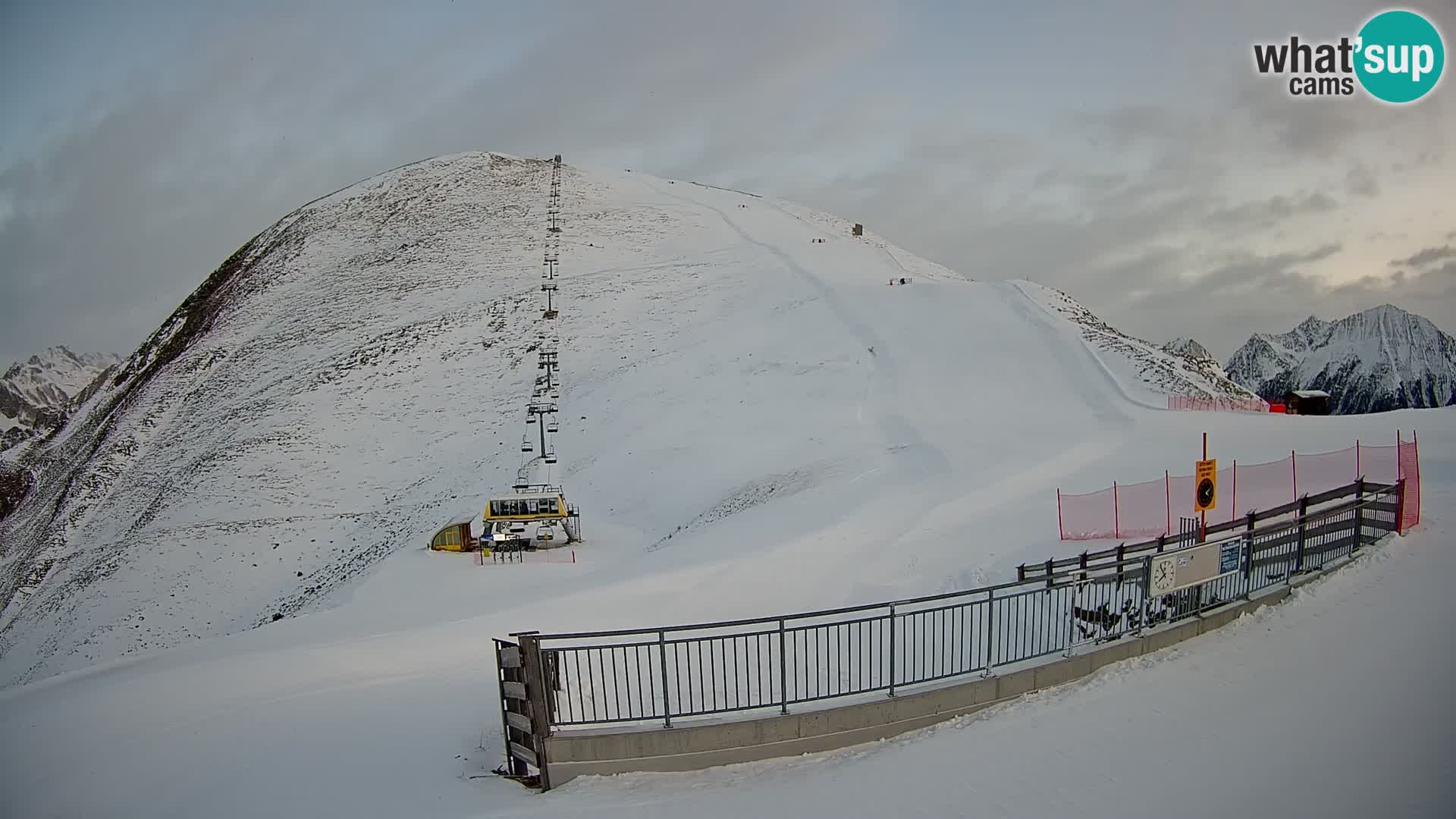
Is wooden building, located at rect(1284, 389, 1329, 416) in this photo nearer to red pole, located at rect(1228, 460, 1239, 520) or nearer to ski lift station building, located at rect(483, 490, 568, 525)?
red pole, located at rect(1228, 460, 1239, 520)

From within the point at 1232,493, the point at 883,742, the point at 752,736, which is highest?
the point at 1232,493

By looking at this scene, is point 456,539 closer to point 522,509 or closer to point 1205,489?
point 522,509

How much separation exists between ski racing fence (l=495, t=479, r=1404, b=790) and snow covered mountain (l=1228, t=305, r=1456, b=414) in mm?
181670

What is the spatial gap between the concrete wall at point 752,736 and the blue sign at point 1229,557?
12.7 ft

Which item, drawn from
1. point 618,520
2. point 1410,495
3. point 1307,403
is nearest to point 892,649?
point 1410,495

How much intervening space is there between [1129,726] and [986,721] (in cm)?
138

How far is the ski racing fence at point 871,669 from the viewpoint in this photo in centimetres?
856

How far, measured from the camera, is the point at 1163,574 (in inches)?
389

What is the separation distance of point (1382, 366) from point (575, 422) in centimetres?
19768

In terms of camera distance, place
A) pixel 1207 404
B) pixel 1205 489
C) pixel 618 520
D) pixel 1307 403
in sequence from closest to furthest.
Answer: pixel 1205 489 < pixel 1207 404 < pixel 618 520 < pixel 1307 403

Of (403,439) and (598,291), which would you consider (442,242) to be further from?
(403,439)

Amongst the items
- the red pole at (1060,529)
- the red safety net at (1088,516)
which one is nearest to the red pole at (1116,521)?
the red safety net at (1088,516)

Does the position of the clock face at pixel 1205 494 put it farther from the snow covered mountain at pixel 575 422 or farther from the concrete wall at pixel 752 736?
the concrete wall at pixel 752 736

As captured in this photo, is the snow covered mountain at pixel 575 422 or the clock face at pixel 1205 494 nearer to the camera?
the clock face at pixel 1205 494
